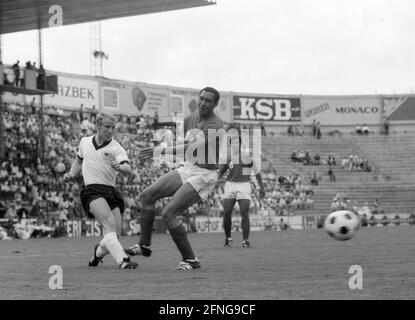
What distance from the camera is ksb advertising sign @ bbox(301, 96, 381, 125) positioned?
72.0m

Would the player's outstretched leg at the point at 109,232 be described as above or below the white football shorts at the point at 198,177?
below

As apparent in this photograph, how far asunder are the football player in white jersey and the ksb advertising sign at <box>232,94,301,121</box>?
5603 cm

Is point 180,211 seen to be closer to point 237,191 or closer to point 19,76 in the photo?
point 237,191

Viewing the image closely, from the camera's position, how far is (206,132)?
36.2 feet

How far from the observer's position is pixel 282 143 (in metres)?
64.2

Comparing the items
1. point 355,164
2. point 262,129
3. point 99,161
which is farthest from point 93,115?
point 99,161

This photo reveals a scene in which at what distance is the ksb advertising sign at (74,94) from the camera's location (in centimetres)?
5090

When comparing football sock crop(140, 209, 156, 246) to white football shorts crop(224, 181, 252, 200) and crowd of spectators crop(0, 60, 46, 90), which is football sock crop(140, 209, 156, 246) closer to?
white football shorts crop(224, 181, 252, 200)

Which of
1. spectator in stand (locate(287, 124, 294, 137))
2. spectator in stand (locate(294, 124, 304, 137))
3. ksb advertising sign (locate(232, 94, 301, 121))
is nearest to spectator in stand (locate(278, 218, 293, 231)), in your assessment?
spectator in stand (locate(287, 124, 294, 137))

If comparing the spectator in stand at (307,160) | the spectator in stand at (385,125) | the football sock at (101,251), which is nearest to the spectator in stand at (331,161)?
the spectator in stand at (307,160)

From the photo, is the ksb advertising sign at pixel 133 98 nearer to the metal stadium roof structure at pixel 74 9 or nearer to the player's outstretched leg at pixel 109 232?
the metal stadium roof structure at pixel 74 9

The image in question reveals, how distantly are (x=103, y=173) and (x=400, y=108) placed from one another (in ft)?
210

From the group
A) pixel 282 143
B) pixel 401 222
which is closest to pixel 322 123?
pixel 282 143
